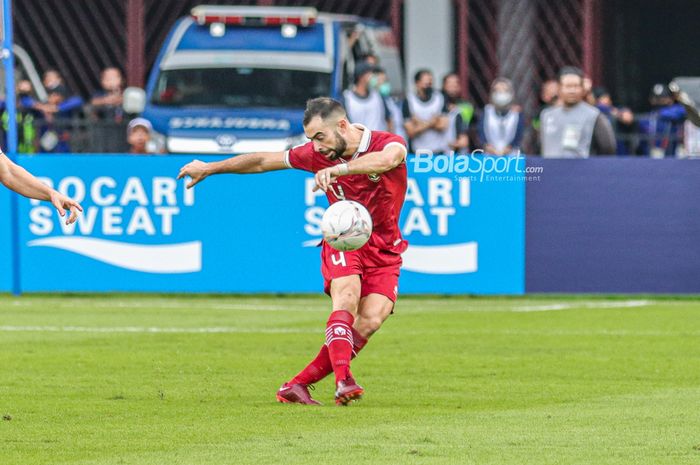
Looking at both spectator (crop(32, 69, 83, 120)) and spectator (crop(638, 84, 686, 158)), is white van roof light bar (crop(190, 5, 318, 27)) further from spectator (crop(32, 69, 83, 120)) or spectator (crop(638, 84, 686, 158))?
spectator (crop(638, 84, 686, 158))

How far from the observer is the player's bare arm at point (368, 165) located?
997 centimetres

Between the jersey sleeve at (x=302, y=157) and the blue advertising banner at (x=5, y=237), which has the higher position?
the jersey sleeve at (x=302, y=157)

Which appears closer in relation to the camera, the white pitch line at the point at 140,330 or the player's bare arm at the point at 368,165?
the player's bare arm at the point at 368,165

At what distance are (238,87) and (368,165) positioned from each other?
43.7ft

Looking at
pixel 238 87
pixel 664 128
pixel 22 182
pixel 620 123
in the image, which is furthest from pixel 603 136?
pixel 22 182

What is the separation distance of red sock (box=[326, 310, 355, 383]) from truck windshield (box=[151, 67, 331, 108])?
12836 millimetres

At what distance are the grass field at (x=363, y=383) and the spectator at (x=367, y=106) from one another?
3.63 meters

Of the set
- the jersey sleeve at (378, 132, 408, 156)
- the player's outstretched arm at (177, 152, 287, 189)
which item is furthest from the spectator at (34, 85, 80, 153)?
the jersey sleeve at (378, 132, 408, 156)

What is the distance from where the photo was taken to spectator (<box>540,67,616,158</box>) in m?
17.8

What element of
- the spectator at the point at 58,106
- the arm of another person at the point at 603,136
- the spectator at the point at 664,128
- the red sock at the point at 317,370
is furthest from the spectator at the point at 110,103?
the red sock at the point at 317,370

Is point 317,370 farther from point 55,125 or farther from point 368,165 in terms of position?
point 55,125

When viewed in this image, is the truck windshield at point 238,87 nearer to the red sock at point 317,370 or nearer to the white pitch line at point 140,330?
the white pitch line at point 140,330

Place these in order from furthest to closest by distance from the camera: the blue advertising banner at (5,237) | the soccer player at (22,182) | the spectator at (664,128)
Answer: the spectator at (664,128) → the blue advertising banner at (5,237) → the soccer player at (22,182)

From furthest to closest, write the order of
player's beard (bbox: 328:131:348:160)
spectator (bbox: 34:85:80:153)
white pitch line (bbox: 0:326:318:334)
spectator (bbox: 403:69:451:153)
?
spectator (bbox: 34:85:80:153), spectator (bbox: 403:69:451:153), white pitch line (bbox: 0:326:318:334), player's beard (bbox: 328:131:348:160)
